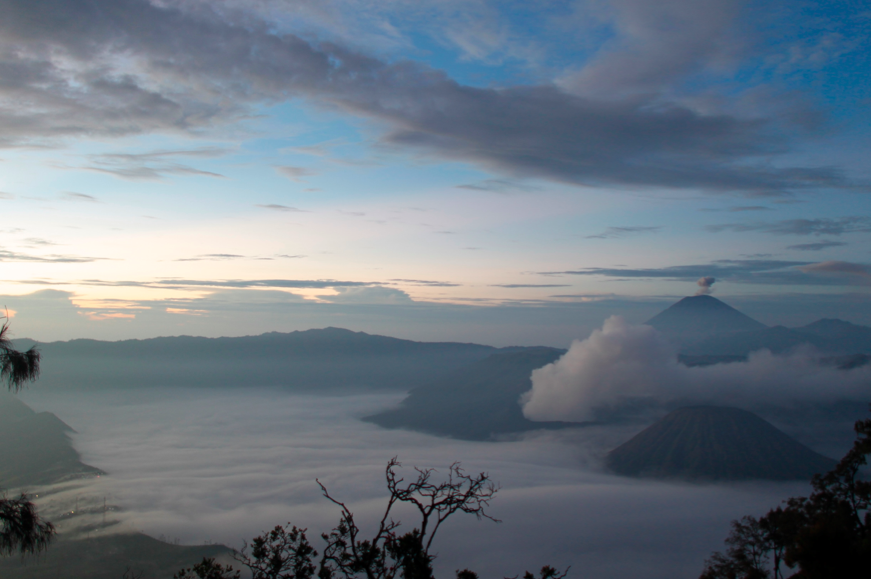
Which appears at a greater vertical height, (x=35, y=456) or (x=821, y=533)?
(x=821, y=533)

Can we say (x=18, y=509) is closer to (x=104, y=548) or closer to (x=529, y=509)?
(x=104, y=548)

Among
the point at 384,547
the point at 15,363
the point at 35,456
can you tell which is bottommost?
the point at 35,456

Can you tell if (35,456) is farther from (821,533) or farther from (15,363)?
(821,533)

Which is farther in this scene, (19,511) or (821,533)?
(821,533)

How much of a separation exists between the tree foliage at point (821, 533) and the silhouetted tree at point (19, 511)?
18.9m

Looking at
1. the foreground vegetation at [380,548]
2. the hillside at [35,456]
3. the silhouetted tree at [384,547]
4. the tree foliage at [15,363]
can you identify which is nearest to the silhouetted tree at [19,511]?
the tree foliage at [15,363]

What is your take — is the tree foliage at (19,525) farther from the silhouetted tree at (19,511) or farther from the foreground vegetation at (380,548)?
the foreground vegetation at (380,548)

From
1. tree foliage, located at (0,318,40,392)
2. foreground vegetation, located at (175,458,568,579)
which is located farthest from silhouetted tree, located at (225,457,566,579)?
tree foliage, located at (0,318,40,392)

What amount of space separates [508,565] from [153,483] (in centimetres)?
14403

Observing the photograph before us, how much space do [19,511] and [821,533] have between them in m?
19.4

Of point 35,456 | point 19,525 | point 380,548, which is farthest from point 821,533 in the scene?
point 35,456

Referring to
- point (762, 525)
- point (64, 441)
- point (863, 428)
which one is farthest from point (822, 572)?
point (64, 441)

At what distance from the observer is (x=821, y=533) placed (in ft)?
46.1

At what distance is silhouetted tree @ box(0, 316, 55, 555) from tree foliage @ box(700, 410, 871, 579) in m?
18.9
